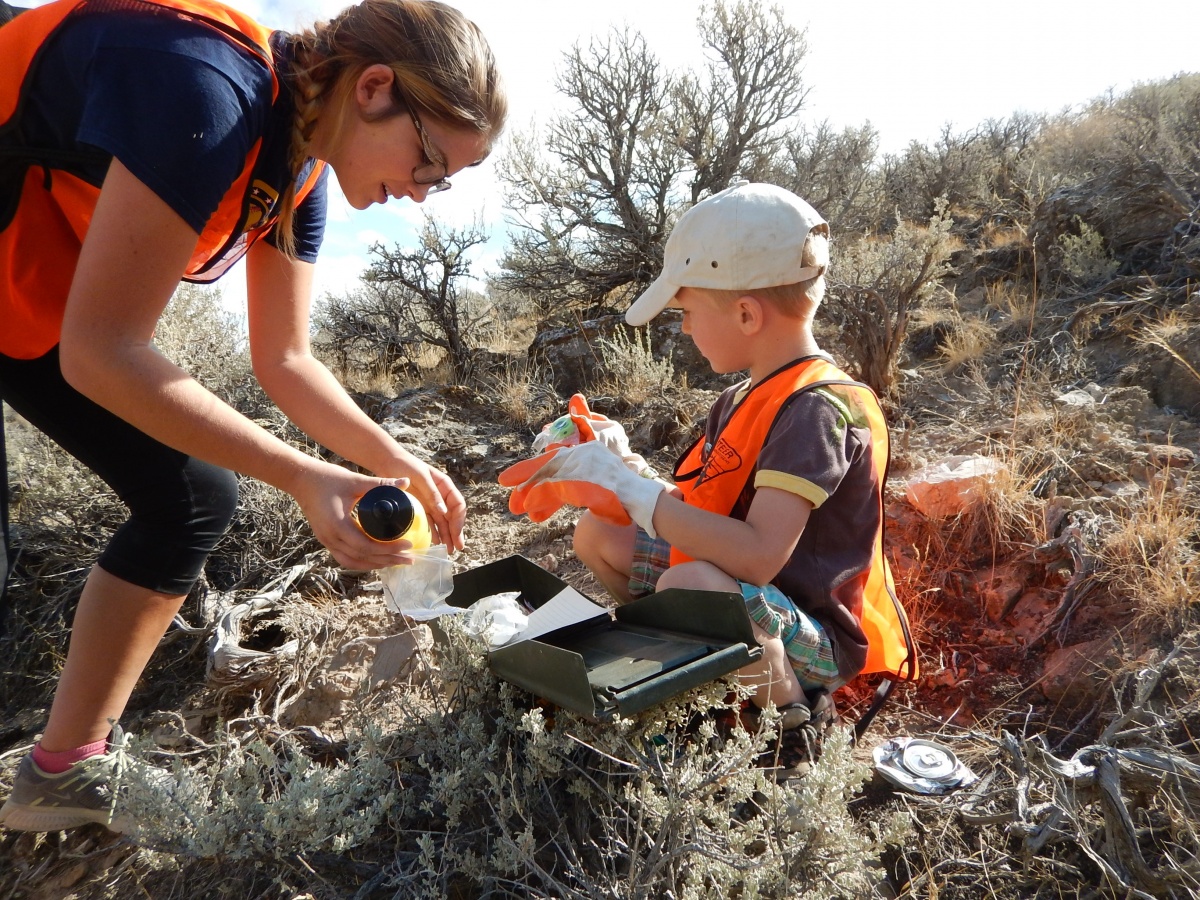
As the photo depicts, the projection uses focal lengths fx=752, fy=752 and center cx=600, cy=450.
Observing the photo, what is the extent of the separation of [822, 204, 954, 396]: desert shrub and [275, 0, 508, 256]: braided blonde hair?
2.88 m

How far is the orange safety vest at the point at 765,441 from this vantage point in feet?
5.82

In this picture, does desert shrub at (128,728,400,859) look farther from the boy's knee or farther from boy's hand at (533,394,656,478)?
boy's hand at (533,394,656,478)

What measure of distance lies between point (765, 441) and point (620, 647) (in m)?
0.58

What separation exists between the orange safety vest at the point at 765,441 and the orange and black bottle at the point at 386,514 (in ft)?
2.70

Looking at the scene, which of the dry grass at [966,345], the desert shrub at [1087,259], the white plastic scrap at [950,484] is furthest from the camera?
the desert shrub at [1087,259]

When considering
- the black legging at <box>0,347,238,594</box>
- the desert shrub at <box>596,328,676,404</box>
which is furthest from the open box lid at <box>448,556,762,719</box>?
the desert shrub at <box>596,328,676,404</box>

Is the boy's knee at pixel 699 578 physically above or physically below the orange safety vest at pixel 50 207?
below

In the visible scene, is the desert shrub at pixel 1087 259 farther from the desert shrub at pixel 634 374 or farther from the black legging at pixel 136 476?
the black legging at pixel 136 476

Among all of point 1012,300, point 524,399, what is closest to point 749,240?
point 524,399

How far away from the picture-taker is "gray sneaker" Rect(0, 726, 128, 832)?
1678mm

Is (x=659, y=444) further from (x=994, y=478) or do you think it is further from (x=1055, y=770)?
(x=1055, y=770)

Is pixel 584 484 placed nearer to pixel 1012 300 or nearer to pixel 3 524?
pixel 3 524

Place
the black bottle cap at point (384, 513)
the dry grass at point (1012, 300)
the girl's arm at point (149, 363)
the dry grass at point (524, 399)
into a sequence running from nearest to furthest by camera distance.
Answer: the girl's arm at point (149, 363)
the black bottle cap at point (384, 513)
the dry grass at point (524, 399)
the dry grass at point (1012, 300)

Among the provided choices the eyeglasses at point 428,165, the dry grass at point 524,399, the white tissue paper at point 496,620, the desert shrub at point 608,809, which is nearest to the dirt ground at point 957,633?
the desert shrub at point 608,809
